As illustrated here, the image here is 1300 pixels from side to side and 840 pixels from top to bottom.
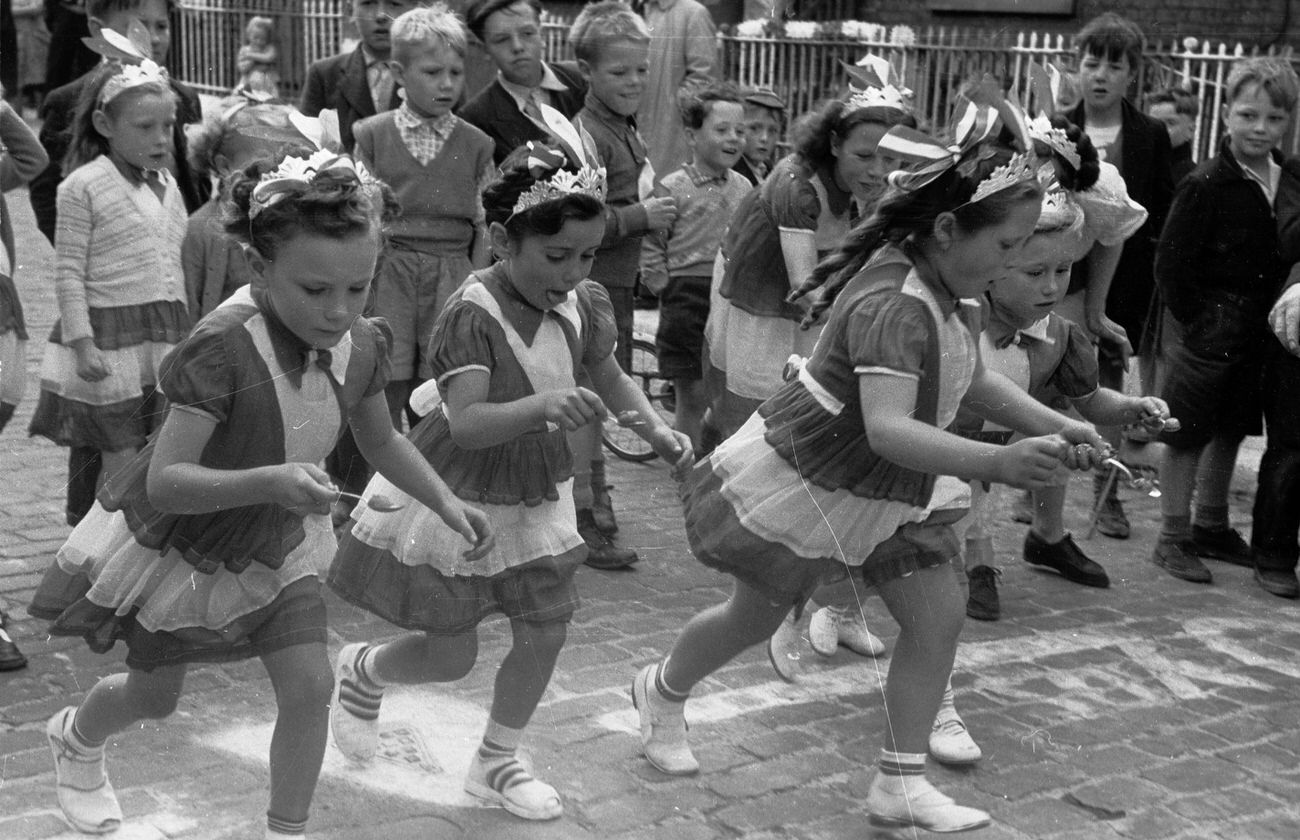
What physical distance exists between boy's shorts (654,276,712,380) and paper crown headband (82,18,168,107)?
2351 millimetres

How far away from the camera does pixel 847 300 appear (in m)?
3.92

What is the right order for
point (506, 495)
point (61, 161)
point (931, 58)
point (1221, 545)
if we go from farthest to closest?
point (931, 58)
point (1221, 545)
point (61, 161)
point (506, 495)

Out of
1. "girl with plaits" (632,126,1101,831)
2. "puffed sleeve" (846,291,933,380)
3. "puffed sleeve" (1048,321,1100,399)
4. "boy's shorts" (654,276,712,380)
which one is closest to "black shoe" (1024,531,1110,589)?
"puffed sleeve" (1048,321,1100,399)

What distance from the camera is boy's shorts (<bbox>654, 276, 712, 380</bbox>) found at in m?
6.97

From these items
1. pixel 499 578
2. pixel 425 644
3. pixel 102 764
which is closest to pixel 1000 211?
pixel 499 578

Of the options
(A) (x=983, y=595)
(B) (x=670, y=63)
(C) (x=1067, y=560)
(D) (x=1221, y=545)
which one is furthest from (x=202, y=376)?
(B) (x=670, y=63)

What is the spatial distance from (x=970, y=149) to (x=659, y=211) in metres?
2.53

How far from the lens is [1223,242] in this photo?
21.4ft

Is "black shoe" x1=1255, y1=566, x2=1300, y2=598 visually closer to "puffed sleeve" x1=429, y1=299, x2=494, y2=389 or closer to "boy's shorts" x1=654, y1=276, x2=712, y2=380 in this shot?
"boy's shorts" x1=654, y1=276, x2=712, y2=380

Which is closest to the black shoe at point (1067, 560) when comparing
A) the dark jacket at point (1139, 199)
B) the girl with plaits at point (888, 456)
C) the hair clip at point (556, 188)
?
the dark jacket at point (1139, 199)

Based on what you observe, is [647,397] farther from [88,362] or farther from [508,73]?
[88,362]

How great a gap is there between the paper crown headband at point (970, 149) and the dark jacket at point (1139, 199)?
3449 millimetres

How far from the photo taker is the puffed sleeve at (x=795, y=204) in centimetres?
573

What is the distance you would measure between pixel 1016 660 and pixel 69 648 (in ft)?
9.95
